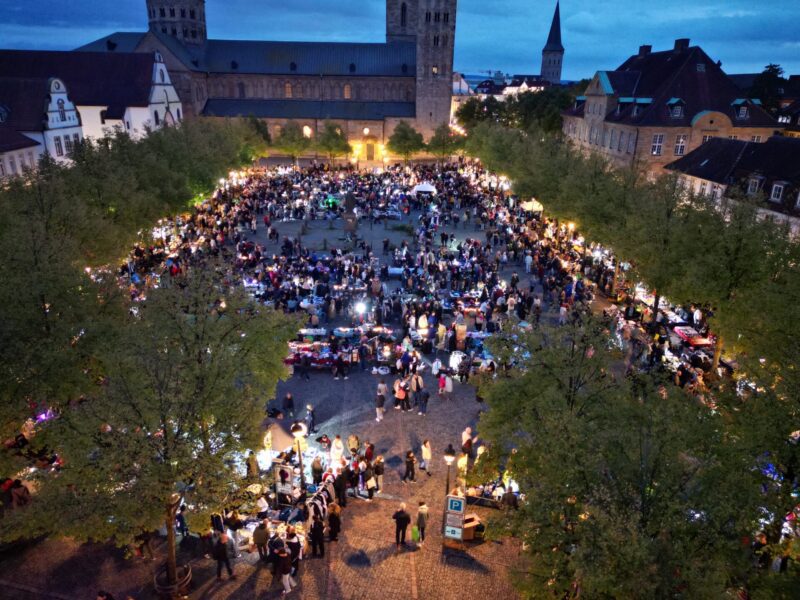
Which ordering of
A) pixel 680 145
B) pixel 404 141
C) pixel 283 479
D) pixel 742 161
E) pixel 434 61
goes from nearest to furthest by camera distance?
pixel 283 479
pixel 742 161
pixel 680 145
pixel 404 141
pixel 434 61

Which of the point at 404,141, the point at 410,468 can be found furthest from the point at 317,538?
the point at 404,141

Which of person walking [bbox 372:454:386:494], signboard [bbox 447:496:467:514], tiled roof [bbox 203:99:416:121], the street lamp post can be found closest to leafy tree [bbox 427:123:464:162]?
tiled roof [bbox 203:99:416:121]

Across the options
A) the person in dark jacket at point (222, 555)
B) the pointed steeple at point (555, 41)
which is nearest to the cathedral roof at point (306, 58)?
the person in dark jacket at point (222, 555)

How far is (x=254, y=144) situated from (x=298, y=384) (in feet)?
182

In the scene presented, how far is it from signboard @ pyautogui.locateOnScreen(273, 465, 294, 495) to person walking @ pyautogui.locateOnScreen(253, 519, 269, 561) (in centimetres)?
187

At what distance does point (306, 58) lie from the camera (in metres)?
91.9

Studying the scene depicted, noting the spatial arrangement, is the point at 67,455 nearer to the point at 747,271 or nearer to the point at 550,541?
the point at 550,541

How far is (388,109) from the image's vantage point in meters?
89.6

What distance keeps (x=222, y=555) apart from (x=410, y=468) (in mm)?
5944

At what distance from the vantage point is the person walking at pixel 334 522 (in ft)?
48.2

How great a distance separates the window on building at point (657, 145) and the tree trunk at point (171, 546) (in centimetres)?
5005

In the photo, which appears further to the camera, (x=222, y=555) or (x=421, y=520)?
(x=421, y=520)

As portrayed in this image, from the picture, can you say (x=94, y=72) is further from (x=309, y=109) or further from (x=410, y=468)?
(x=410, y=468)

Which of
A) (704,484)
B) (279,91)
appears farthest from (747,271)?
(279,91)
